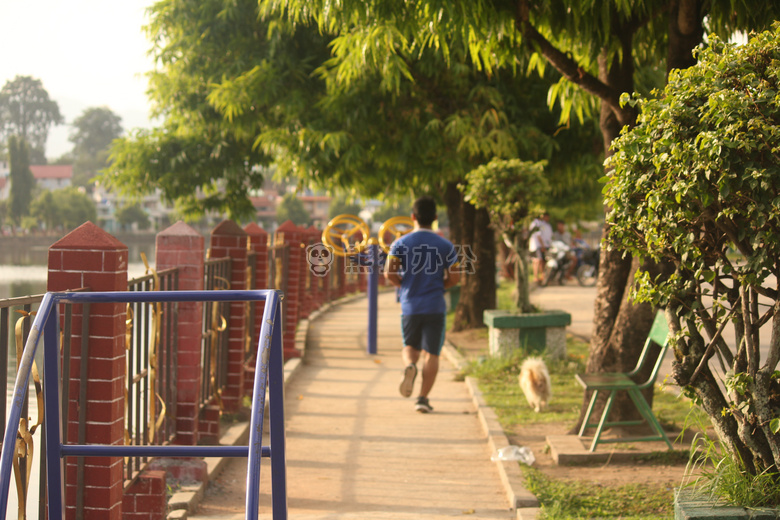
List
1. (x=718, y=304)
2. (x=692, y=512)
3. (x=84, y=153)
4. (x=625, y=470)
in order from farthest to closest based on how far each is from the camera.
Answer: (x=84, y=153) < (x=625, y=470) < (x=718, y=304) < (x=692, y=512)

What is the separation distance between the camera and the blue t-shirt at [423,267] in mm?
7176

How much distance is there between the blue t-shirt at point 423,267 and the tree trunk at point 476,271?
524cm

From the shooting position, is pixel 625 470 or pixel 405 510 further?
pixel 625 470

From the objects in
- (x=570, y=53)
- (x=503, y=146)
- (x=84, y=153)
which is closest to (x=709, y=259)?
(x=570, y=53)

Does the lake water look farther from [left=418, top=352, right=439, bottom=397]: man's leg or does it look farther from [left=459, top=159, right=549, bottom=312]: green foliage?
[left=459, top=159, right=549, bottom=312]: green foliage

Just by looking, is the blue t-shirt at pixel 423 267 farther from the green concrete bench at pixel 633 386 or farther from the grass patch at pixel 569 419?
the green concrete bench at pixel 633 386

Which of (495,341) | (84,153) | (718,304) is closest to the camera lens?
(718,304)

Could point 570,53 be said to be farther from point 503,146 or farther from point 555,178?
point 555,178

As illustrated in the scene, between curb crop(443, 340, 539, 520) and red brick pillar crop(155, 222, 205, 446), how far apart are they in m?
2.31

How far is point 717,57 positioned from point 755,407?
1651 mm

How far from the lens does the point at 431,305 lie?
24.1 feet

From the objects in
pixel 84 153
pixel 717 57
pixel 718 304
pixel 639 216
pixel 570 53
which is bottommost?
pixel 718 304

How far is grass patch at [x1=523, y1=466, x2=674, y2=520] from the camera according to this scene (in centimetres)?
462

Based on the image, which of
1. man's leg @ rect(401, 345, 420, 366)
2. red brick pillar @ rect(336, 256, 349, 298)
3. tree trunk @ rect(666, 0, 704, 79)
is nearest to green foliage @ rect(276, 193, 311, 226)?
red brick pillar @ rect(336, 256, 349, 298)
